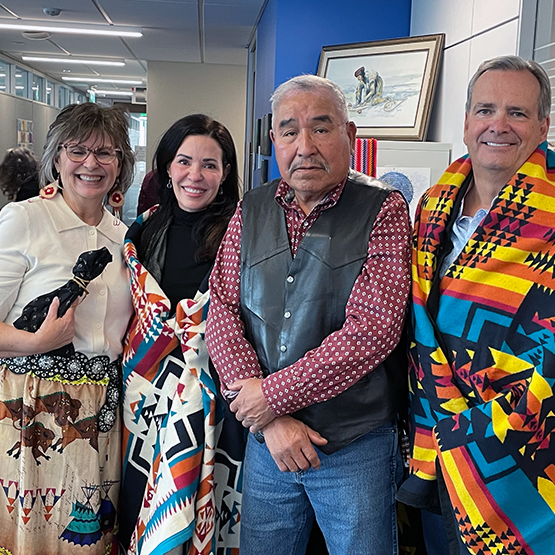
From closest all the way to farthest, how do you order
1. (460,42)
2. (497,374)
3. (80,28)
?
(497,374), (460,42), (80,28)

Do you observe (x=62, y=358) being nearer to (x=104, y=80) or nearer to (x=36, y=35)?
(x=36, y=35)

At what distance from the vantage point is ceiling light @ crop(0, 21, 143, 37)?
740 centimetres

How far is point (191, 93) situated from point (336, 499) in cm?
906

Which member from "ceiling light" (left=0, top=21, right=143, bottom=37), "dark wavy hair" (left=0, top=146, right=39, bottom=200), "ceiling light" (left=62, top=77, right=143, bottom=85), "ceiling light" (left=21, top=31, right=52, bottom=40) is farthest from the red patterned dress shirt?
"ceiling light" (left=62, top=77, right=143, bottom=85)

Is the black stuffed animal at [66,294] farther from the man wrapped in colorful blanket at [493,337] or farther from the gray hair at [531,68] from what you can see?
the gray hair at [531,68]

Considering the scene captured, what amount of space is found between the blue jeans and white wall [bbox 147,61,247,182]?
8.57 metres

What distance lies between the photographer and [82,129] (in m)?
1.99

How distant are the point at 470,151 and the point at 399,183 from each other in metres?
1.75

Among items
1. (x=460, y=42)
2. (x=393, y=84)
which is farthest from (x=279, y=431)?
(x=393, y=84)

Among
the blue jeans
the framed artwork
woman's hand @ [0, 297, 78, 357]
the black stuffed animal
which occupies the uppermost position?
the framed artwork

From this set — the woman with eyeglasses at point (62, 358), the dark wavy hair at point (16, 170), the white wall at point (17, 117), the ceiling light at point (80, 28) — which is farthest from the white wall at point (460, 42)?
the white wall at point (17, 117)

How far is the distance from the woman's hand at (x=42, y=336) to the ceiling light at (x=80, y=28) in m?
6.27

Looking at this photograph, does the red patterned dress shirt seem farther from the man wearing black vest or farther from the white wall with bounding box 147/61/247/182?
the white wall with bounding box 147/61/247/182

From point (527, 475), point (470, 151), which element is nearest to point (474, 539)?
point (527, 475)
